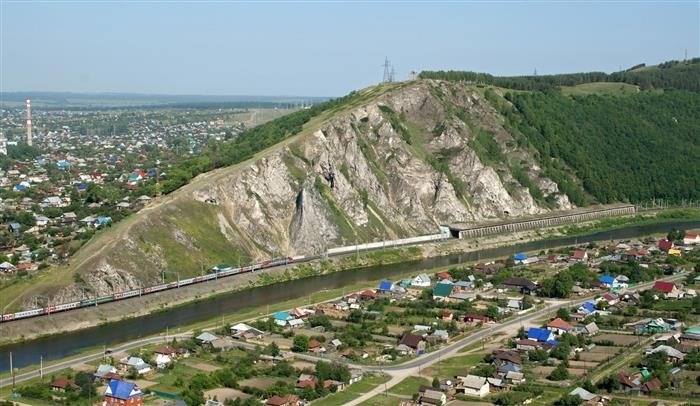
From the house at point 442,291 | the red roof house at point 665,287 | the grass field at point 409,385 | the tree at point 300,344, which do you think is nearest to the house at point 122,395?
the tree at point 300,344

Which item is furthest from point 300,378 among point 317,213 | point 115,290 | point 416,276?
point 317,213

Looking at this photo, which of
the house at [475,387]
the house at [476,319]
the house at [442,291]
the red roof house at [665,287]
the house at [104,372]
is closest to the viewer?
the house at [475,387]

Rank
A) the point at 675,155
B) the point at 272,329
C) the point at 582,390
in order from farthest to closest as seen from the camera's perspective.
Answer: the point at 675,155 < the point at 272,329 < the point at 582,390

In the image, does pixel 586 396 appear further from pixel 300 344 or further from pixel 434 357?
pixel 300 344

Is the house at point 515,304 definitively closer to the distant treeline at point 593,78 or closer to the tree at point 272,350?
the tree at point 272,350

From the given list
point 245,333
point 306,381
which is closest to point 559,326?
point 306,381

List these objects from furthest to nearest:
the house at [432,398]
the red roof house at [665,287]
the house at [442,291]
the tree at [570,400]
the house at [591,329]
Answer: the house at [442,291]
the red roof house at [665,287]
the house at [591,329]
the house at [432,398]
the tree at [570,400]

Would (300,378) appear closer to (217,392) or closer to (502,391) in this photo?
(217,392)
